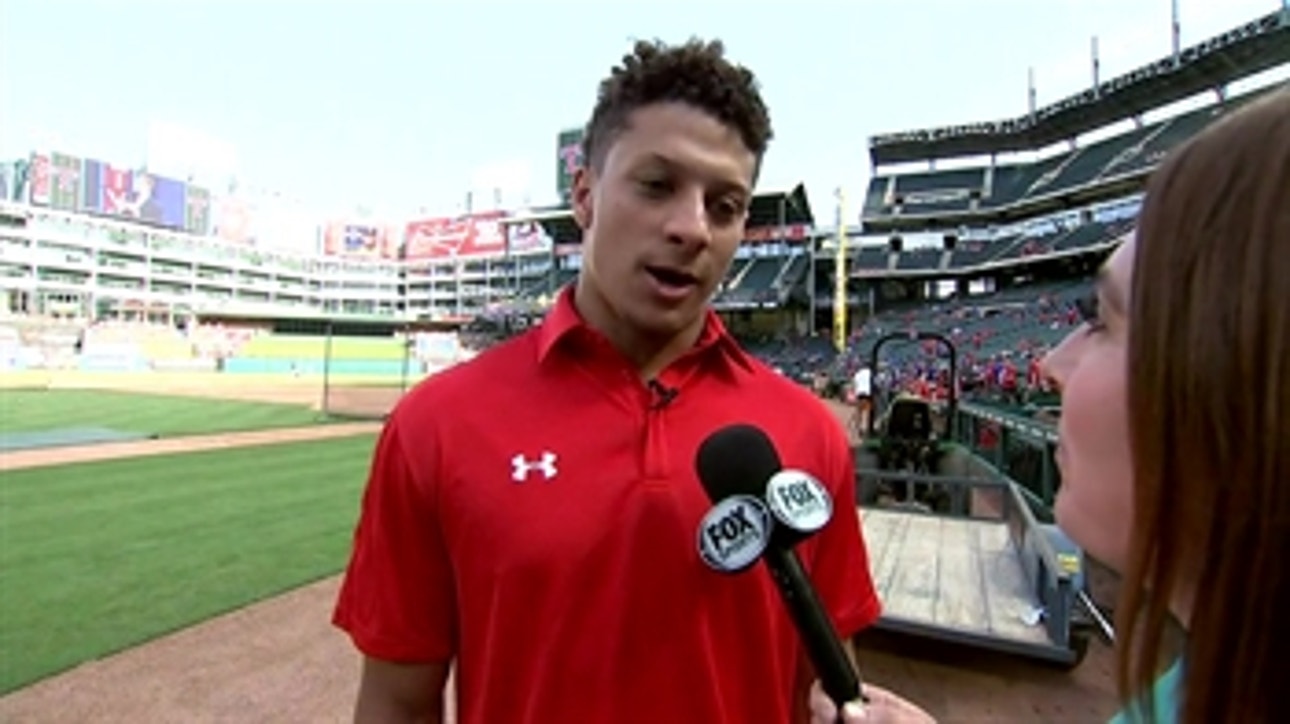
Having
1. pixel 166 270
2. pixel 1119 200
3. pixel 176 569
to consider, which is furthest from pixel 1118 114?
pixel 166 270

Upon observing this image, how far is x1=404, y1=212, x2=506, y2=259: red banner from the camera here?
97500 millimetres

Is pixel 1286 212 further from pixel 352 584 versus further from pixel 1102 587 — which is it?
pixel 1102 587

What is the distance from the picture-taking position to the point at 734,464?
1.26m

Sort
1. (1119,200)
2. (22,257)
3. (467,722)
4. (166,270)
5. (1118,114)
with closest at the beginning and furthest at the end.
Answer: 1. (467,722)
2. (1119,200)
3. (1118,114)
4. (22,257)
5. (166,270)

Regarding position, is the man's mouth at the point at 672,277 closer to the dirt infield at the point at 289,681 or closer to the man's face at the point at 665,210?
the man's face at the point at 665,210

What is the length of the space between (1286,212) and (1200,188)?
0.08m

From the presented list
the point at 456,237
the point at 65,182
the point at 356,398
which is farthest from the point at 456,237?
the point at 356,398

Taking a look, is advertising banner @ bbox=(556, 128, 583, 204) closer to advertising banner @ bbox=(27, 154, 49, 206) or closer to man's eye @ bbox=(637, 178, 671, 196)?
advertising banner @ bbox=(27, 154, 49, 206)

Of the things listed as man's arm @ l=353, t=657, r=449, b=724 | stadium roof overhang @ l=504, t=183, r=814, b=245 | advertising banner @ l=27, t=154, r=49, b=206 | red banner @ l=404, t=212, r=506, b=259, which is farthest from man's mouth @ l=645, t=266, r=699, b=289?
advertising banner @ l=27, t=154, r=49, b=206

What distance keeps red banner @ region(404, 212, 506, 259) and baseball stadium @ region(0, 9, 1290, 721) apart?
1.12 meters

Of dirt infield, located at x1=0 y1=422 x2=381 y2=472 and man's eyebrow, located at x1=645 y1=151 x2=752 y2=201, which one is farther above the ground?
man's eyebrow, located at x1=645 y1=151 x2=752 y2=201

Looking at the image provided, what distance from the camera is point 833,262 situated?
53.0m

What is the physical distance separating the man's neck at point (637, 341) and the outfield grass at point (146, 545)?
4.87 m

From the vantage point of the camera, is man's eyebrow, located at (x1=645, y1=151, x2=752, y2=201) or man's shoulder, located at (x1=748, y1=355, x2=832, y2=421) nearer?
man's eyebrow, located at (x1=645, y1=151, x2=752, y2=201)
